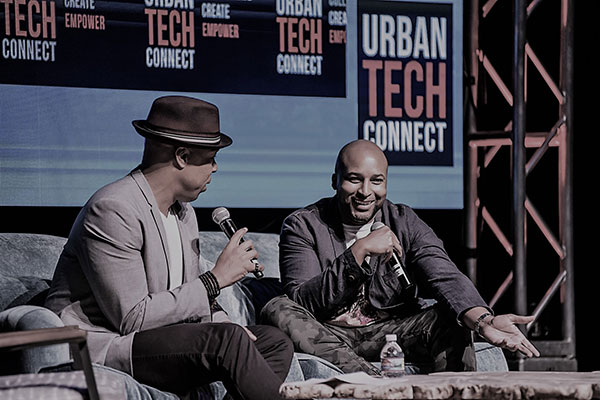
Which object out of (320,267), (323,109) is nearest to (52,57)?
(323,109)

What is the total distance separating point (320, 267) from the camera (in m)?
3.87

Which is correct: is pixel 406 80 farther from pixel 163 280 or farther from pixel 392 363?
pixel 392 363

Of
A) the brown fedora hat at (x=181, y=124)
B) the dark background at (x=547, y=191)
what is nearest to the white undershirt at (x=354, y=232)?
the brown fedora hat at (x=181, y=124)

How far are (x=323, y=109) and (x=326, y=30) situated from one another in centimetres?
41

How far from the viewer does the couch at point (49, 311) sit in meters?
2.89

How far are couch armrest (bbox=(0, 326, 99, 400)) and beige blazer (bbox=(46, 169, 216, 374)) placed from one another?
0.49m

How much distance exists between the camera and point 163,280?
316cm

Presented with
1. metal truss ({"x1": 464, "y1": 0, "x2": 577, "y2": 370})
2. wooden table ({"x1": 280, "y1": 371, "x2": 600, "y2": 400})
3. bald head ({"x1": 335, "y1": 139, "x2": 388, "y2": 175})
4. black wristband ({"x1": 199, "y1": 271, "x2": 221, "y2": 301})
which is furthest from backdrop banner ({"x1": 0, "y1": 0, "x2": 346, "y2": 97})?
wooden table ({"x1": 280, "y1": 371, "x2": 600, "y2": 400})

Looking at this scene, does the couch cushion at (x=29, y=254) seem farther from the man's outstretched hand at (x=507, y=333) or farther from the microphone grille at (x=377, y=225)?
the man's outstretched hand at (x=507, y=333)

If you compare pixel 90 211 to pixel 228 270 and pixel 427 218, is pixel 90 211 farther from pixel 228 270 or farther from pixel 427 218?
pixel 427 218

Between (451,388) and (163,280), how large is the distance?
1.05 meters

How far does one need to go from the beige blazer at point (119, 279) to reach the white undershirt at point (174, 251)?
54 millimetres

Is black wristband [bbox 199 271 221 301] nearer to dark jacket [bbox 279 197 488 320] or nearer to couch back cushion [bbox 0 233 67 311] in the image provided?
dark jacket [bbox 279 197 488 320]

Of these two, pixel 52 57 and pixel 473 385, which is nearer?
pixel 473 385
